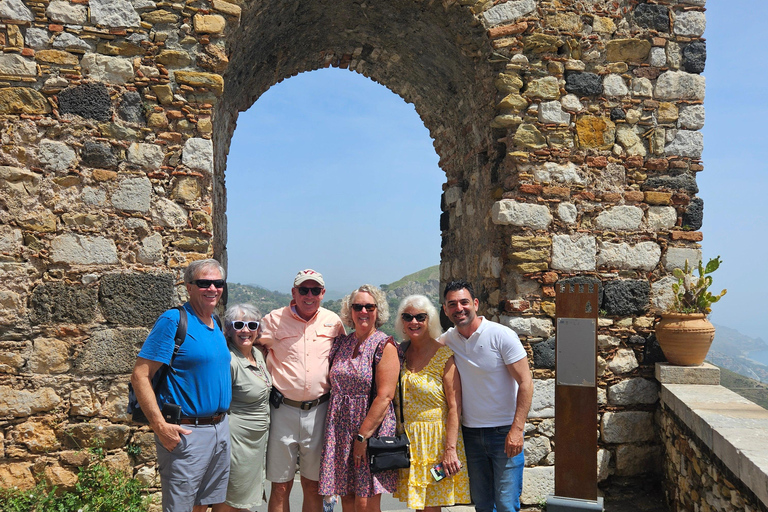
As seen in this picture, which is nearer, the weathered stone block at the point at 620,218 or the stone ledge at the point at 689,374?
the stone ledge at the point at 689,374

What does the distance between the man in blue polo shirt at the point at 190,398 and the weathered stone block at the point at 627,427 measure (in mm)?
3076

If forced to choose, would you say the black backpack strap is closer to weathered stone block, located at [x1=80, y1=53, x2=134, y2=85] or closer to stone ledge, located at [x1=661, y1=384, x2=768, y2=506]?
weathered stone block, located at [x1=80, y1=53, x2=134, y2=85]

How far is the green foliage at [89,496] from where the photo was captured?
352cm

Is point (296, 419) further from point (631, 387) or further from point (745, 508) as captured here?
point (631, 387)

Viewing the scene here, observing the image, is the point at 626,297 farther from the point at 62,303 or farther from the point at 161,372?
the point at 62,303

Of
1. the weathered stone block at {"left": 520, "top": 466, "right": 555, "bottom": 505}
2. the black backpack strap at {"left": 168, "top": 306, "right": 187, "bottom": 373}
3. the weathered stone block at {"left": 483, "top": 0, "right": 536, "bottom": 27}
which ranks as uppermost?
the weathered stone block at {"left": 483, "top": 0, "right": 536, "bottom": 27}

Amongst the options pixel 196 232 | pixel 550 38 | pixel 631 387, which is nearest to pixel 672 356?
pixel 631 387

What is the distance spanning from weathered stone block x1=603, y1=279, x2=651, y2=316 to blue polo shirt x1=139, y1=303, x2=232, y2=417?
3.17 metres

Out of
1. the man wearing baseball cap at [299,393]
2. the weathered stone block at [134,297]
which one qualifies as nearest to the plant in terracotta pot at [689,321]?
the man wearing baseball cap at [299,393]

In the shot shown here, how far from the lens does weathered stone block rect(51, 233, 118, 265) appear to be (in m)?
3.69

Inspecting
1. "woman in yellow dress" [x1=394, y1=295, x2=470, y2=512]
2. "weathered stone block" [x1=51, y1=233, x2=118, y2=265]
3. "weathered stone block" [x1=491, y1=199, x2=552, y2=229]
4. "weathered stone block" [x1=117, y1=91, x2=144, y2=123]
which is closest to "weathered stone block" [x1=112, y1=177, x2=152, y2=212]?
"weathered stone block" [x1=51, y1=233, x2=118, y2=265]

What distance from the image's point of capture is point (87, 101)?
375 centimetres

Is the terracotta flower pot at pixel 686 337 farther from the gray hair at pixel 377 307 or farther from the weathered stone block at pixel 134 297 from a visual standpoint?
the weathered stone block at pixel 134 297

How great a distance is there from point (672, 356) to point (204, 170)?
3755mm
